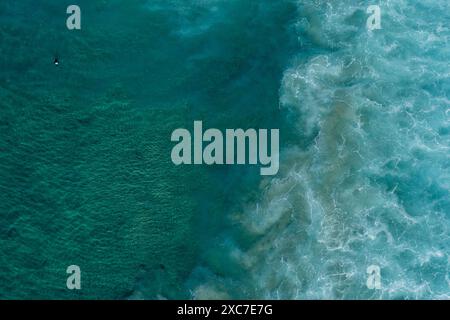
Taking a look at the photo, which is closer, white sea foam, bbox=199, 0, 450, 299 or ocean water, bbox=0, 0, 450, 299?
white sea foam, bbox=199, 0, 450, 299

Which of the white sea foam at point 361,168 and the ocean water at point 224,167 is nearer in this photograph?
the white sea foam at point 361,168

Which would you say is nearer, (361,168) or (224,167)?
(361,168)

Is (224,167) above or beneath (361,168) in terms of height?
above

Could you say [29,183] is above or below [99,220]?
above

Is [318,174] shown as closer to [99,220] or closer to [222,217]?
[222,217]
